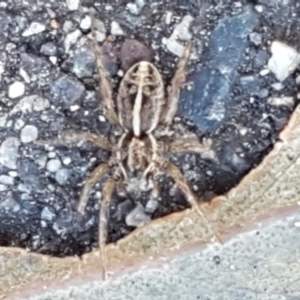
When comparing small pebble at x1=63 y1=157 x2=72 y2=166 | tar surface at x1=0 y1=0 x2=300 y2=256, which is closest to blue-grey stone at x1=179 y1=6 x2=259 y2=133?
tar surface at x1=0 y1=0 x2=300 y2=256

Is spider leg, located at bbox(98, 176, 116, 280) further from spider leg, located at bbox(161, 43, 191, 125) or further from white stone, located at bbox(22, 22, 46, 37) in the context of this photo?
white stone, located at bbox(22, 22, 46, 37)

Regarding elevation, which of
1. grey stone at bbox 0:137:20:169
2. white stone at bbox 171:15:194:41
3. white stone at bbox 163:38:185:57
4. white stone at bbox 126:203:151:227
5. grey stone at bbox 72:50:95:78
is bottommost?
white stone at bbox 126:203:151:227

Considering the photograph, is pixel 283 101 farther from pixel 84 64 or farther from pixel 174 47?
pixel 84 64

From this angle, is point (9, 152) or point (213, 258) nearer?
point (213, 258)

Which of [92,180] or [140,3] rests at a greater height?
[140,3]

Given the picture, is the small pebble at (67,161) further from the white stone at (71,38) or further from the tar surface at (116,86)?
the white stone at (71,38)

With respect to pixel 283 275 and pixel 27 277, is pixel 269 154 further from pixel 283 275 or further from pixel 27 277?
pixel 27 277

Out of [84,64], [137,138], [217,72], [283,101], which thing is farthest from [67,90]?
[283,101]
